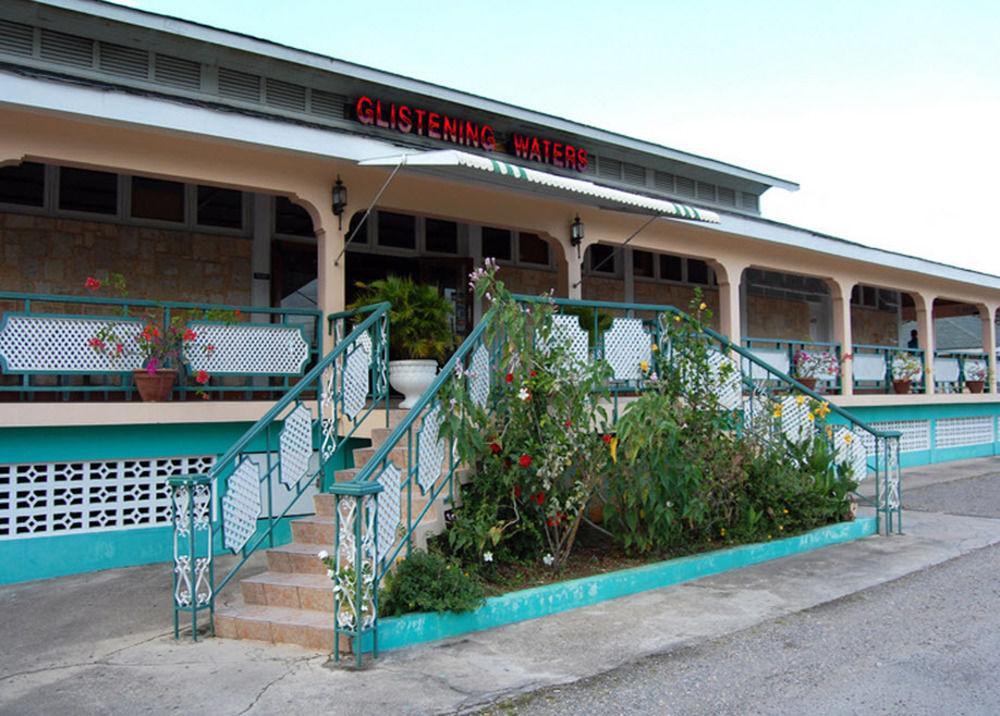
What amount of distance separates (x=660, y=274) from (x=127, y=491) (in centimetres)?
1017

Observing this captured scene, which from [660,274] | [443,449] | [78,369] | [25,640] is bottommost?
[25,640]

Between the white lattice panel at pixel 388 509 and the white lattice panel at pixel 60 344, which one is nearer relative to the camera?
the white lattice panel at pixel 388 509

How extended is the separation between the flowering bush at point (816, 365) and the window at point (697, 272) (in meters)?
2.85

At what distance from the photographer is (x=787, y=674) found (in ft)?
15.1

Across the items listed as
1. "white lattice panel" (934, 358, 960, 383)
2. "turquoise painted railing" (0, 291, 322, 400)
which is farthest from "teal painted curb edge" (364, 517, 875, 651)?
"white lattice panel" (934, 358, 960, 383)

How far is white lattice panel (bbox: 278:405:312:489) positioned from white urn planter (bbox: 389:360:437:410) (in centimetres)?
98

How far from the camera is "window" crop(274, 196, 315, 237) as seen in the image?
415 inches

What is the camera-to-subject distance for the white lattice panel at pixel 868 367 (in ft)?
47.1

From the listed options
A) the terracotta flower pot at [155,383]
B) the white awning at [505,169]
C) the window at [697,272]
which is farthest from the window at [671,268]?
the terracotta flower pot at [155,383]

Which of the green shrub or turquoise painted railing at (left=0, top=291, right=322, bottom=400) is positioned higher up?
turquoise painted railing at (left=0, top=291, right=322, bottom=400)

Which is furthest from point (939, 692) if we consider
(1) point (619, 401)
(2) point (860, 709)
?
(1) point (619, 401)

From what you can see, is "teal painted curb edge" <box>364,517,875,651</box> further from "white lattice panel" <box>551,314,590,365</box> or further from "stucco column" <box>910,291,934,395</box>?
"stucco column" <box>910,291,934,395</box>

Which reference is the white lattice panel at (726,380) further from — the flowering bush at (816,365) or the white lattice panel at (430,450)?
the flowering bush at (816,365)

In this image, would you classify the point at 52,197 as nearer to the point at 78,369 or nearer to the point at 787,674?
the point at 78,369
